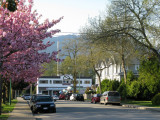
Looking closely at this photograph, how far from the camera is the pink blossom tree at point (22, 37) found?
15.2m

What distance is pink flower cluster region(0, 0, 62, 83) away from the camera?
1524 centimetres

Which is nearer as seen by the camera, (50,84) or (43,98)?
(43,98)

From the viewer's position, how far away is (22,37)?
14844 millimetres

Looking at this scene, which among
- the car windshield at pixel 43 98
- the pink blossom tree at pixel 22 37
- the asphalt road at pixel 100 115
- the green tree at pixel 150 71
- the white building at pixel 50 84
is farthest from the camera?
the white building at pixel 50 84

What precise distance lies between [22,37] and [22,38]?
77mm

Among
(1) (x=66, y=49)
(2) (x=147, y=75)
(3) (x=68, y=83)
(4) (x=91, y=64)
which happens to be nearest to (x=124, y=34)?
(2) (x=147, y=75)

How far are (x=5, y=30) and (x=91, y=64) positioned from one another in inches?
1698

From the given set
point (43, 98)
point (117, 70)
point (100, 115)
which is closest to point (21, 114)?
point (43, 98)

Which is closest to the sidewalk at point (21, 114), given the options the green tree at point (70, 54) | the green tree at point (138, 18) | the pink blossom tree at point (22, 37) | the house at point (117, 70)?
the pink blossom tree at point (22, 37)

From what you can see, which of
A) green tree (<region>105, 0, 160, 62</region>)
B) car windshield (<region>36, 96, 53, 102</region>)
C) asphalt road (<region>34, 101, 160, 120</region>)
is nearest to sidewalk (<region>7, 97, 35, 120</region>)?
asphalt road (<region>34, 101, 160, 120</region>)

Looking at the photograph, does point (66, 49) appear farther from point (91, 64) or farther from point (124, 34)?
point (124, 34)

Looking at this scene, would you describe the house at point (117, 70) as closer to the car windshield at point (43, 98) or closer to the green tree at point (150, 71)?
the green tree at point (150, 71)

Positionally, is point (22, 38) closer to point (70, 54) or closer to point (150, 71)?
point (150, 71)

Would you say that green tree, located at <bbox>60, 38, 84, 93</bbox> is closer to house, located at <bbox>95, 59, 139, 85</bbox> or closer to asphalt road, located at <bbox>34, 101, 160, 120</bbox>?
house, located at <bbox>95, 59, 139, 85</bbox>
